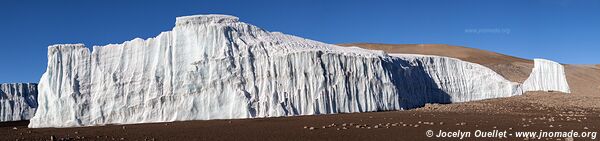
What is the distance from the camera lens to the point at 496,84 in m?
44.2

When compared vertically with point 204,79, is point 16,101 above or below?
above

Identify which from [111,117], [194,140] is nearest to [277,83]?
[111,117]

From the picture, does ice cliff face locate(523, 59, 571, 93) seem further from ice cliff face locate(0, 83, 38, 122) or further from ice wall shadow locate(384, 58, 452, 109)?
ice cliff face locate(0, 83, 38, 122)

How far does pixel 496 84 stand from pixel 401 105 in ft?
36.5

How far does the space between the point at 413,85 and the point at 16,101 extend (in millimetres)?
35727

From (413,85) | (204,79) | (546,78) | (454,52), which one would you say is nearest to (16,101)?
(204,79)

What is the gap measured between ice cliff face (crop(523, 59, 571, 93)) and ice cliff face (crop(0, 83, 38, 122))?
42148 mm

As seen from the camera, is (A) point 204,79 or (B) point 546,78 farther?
(B) point 546,78

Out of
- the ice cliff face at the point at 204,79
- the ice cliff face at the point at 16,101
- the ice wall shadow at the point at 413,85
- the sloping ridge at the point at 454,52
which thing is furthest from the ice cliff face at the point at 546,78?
the ice cliff face at the point at 16,101

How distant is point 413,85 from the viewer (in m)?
39.3

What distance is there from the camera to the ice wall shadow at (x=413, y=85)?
1476 inches

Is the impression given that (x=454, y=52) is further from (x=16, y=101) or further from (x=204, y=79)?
(x=204, y=79)

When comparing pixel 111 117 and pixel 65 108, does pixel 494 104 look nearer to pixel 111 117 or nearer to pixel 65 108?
pixel 111 117

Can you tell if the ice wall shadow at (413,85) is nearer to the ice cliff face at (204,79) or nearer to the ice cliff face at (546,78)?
the ice cliff face at (204,79)
